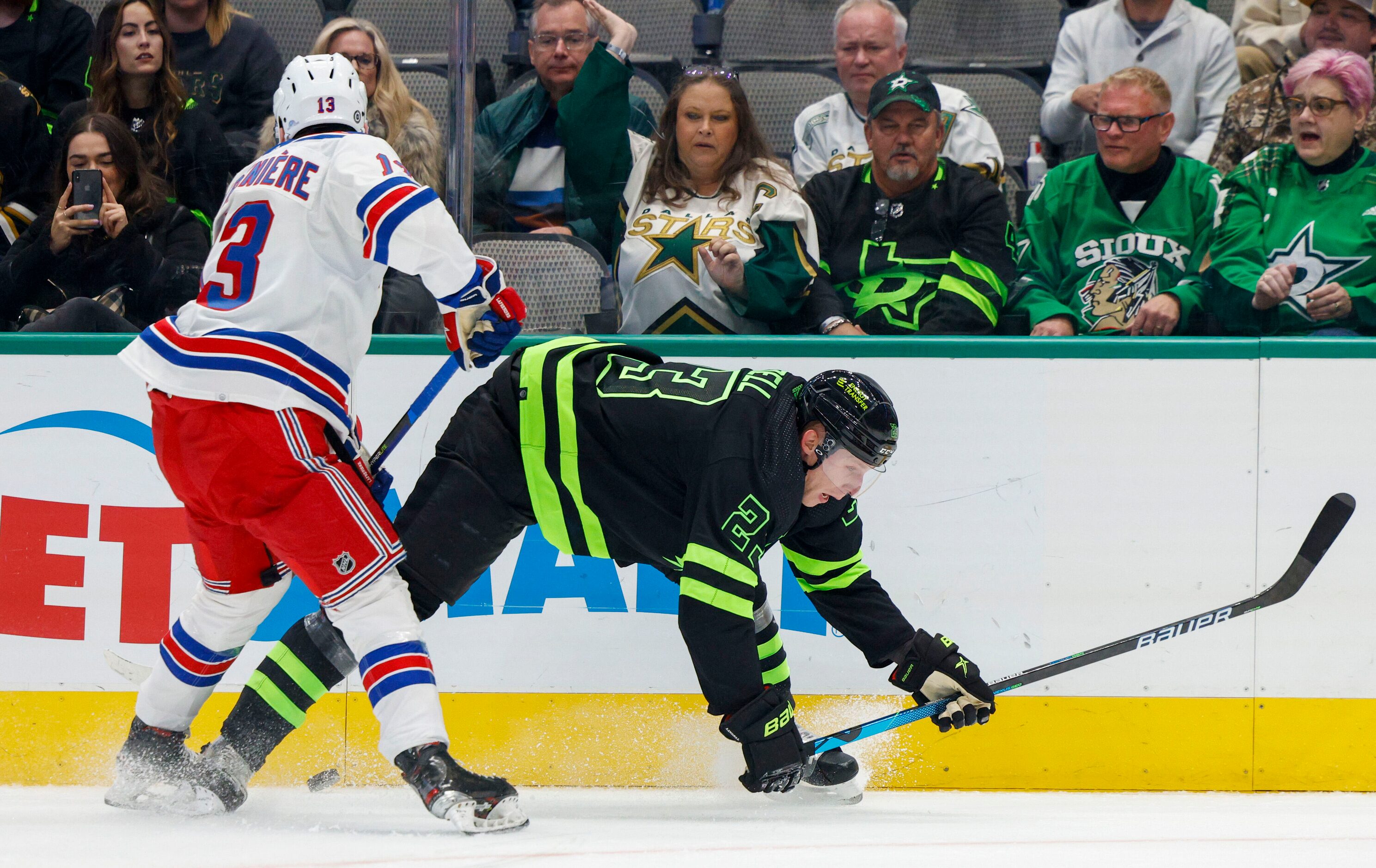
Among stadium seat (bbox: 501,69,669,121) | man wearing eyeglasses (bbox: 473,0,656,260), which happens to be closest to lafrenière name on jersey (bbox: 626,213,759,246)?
man wearing eyeglasses (bbox: 473,0,656,260)

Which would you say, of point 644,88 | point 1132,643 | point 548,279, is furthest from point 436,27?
point 1132,643

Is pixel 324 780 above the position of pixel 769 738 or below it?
below

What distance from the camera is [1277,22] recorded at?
4.34 meters

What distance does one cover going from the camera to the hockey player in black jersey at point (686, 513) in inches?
94.8

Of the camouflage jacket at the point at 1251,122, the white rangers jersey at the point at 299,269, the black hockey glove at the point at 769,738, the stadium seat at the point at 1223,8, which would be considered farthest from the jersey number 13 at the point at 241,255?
the stadium seat at the point at 1223,8

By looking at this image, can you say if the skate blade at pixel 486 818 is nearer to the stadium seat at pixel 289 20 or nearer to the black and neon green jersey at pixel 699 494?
the black and neon green jersey at pixel 699 494

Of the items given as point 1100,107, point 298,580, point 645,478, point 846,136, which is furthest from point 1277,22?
point 298,580

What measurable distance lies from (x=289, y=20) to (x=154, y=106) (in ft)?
2.25

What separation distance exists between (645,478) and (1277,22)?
2.95 m

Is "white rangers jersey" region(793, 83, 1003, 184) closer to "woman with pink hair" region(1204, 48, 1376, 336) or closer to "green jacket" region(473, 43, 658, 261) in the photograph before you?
"green jacket" region(473, 43, 658, 261)

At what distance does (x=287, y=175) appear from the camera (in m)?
2.45

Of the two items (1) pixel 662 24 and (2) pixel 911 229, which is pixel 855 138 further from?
(1) pixel 662 24

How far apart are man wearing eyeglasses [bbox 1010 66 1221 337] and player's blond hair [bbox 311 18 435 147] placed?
1.56 metres

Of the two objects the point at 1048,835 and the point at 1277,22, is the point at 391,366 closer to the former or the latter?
the point at 1048,835
